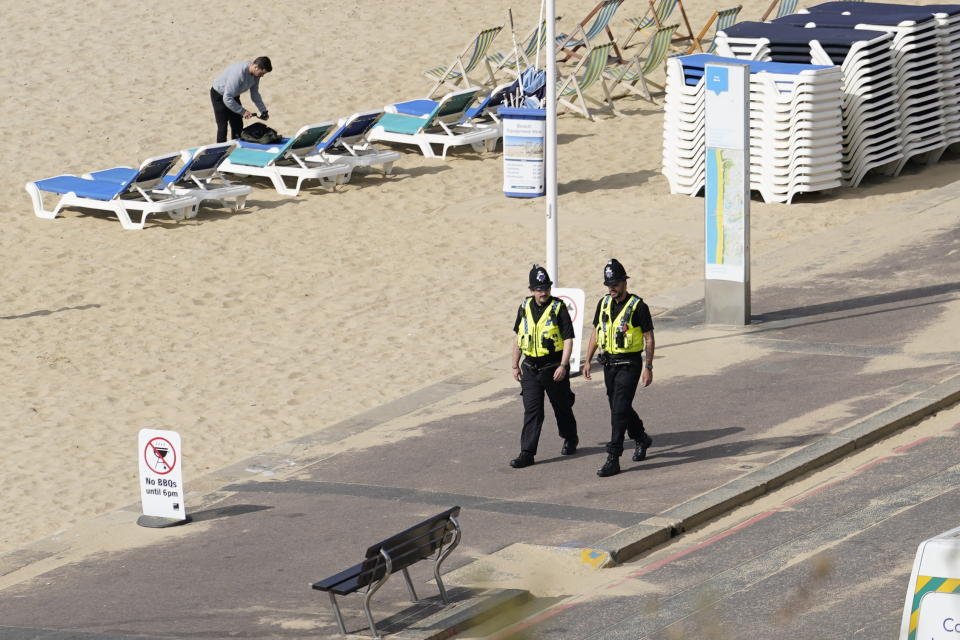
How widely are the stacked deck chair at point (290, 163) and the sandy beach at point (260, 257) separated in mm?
298

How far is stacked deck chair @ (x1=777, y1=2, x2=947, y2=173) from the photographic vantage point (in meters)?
20.5

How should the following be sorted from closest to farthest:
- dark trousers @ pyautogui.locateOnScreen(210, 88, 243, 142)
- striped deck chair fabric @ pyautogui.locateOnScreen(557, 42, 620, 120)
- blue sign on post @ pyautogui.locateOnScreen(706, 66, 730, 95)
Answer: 1. blue sign on post @ pyautogui.locateOnScreen(706, 66, 730, 95)
2. dark trousers @ pyautogui.locateOnScreen(210, 88, 243, 142)
3. striped deck chair fabric @ pyautogui.locateOnScreen(557, 42, 620, 120)

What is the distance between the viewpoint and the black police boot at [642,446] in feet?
38.2

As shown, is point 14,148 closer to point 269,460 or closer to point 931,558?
point 269,460

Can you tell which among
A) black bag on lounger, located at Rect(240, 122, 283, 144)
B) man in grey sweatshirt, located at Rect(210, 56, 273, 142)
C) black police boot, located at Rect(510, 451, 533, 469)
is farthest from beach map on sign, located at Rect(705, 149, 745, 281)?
man in grey sweatshirt, located at Rect(210, 56, 273, 142)

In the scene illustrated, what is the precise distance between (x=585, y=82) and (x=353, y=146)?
4362mm

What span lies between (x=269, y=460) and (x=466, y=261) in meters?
6.15

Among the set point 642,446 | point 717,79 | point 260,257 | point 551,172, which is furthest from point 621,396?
point 260,257

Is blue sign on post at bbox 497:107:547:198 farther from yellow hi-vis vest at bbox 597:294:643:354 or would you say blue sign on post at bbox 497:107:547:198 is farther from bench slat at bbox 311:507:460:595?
bench slat at bbox 311:507:460:595

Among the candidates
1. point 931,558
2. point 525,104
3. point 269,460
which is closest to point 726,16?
point 525,104

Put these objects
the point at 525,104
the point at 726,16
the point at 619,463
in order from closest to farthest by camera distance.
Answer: the point at 619,463 → the point at 525,104 → the point at 726,16

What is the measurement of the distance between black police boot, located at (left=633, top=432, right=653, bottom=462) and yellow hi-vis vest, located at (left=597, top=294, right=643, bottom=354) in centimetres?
72

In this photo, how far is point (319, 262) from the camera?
722 inches

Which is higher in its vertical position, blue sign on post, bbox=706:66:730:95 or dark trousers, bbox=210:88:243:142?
blue sign on post, bbox=706:66:730:95
